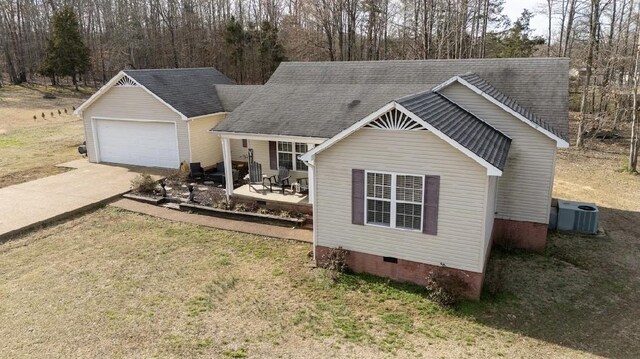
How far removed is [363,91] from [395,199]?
7.77 m

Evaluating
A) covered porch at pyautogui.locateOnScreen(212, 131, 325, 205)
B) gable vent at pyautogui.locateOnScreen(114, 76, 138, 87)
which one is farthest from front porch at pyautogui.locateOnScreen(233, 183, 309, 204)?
gable vent at pyautogui.locateOnScreen(114, 76, 138, 87)

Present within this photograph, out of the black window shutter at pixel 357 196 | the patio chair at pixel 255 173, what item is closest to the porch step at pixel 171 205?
the patio chair at pixel 255 173

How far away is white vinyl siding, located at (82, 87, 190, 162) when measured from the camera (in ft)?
66.9

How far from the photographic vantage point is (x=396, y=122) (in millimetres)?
9641

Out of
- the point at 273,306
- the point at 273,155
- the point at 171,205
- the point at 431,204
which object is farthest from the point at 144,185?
the point at 431,204

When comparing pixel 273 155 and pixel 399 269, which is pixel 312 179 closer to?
pixel 399 269

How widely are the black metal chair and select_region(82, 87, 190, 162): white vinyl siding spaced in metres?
1.04

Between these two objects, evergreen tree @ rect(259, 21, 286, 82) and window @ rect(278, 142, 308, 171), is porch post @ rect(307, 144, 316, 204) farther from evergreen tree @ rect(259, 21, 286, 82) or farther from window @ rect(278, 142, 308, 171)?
evergreen tree @ rect(259, 21, 286, 82)

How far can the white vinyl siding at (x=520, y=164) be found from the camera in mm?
12492

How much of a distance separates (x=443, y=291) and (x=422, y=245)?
1.10 meters

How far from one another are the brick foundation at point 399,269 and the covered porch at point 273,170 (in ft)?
13.5

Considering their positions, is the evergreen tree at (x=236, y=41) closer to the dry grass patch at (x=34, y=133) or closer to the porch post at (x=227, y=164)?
the dry grass patch at (x=34, y=133)

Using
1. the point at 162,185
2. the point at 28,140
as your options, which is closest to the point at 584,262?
the point at 162,185

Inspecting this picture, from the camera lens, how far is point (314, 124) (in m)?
15.1
